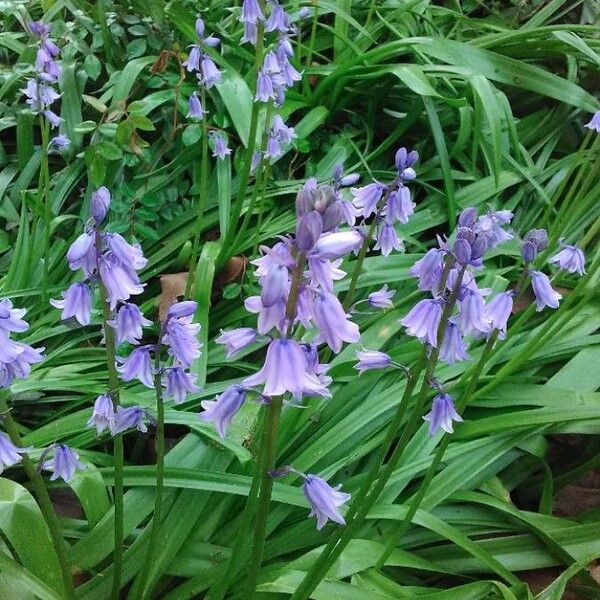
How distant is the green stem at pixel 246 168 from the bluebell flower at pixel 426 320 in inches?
55.6

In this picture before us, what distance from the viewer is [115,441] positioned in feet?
5.41

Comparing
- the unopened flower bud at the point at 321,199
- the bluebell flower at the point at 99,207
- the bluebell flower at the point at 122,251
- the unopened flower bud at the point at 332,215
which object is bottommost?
the bluebell flower at the point at 122,251

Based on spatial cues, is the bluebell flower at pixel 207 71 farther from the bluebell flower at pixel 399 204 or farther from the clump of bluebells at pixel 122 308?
the clump of bluebells at pixel 122 308

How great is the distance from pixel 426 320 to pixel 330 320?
33cm

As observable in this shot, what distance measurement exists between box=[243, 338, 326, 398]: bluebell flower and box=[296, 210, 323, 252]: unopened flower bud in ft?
0.61

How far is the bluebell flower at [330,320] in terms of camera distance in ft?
3.74

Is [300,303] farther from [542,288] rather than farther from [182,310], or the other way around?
[542,288]

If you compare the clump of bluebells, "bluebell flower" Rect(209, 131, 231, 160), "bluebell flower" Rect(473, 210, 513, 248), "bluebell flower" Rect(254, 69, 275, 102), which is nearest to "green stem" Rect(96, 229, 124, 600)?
the clump of bluebells

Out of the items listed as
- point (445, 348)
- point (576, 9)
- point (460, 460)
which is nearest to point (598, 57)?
point (576, 9)

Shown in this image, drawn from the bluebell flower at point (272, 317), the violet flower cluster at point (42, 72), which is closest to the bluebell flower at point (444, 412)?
the bluebell flower at point (272, 317)

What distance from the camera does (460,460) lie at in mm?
2367

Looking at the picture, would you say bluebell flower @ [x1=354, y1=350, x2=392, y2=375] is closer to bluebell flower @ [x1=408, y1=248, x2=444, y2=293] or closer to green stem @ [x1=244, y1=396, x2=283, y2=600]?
bluebell flower @ [x1=408, y1=248, x2=444, y2=293]

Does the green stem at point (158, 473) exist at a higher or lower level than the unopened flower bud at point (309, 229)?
lower

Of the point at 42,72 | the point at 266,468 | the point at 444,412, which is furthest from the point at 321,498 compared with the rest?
the point at 42,72
